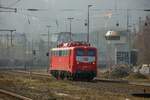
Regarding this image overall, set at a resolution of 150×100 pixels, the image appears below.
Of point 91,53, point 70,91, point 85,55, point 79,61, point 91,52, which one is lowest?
point 70,91

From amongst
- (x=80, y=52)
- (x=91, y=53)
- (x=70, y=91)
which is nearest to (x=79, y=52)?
(x=80, y=52)

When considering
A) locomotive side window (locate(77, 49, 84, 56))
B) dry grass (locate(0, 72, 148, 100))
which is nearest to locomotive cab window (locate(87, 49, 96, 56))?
locomotive side window (locate(77, 49, 84, 56))

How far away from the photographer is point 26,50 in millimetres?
171625

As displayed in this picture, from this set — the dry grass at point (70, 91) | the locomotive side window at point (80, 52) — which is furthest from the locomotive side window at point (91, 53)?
the dry grass at point (70, 91)

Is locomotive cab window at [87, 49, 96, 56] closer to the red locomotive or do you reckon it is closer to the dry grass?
the red locomotive

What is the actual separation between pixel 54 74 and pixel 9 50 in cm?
11013

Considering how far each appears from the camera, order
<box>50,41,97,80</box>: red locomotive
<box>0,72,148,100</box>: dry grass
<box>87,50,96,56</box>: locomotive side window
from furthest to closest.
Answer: <box>87,50,96,56</box>: locomotive side window < <box>50,41,97,80</box>: red locomotive < <box>0,72,148,100</box>: dry grass

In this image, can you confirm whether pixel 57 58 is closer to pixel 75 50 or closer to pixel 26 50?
pixel 75 50

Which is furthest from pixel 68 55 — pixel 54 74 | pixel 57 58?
pixel 54 74

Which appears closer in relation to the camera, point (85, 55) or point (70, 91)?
point (70, 91)

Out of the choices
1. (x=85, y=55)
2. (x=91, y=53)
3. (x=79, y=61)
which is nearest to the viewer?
(x=79, y=61)

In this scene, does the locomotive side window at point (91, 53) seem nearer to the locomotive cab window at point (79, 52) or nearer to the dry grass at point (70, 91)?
the locomotive cab window at point (79, 52)

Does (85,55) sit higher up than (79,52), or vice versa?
(79,52)

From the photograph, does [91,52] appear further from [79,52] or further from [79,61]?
[79,61]
